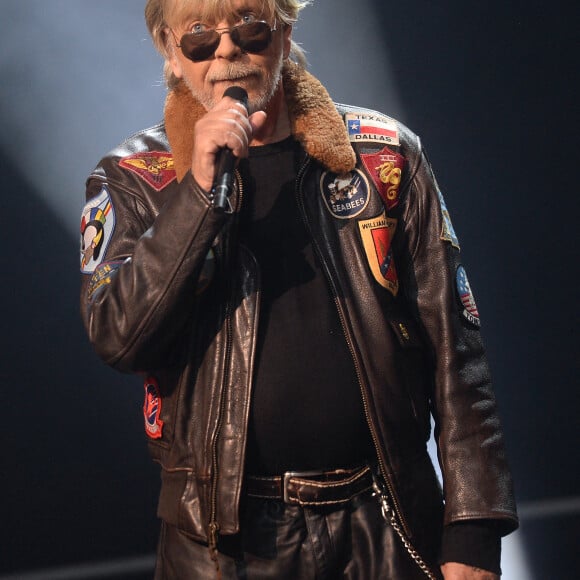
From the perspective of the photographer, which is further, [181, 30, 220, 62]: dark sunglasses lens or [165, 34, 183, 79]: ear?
[165, 34, 183, 79]: ear

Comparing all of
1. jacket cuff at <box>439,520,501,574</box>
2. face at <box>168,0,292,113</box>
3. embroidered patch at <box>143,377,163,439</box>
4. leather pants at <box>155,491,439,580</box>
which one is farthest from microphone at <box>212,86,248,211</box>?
jacket cuff at <box>439,520,501,574</box>

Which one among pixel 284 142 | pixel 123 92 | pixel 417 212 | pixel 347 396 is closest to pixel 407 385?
pixel 347 396

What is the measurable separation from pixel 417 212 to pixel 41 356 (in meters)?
1.47

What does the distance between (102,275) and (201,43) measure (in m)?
0.40

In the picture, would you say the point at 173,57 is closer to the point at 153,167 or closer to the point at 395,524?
the point at 153,167

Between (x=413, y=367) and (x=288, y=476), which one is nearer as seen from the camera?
(x=288, y=476)

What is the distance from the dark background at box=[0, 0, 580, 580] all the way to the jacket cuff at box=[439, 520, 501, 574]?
59.1 inches

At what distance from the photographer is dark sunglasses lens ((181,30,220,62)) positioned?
151 centimetres

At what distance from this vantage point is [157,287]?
4.40 ft

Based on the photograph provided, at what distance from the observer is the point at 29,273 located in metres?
2.67

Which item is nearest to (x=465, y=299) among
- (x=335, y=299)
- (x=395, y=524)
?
(x=335, y=299)

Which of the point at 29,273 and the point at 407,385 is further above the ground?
the point at 29,273

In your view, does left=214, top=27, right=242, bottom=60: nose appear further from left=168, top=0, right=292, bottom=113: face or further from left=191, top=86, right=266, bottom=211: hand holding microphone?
left=191, top=86, right=266, bottom=211: hand holding microphone

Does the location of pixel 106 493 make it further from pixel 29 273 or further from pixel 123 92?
pixel 123 92
